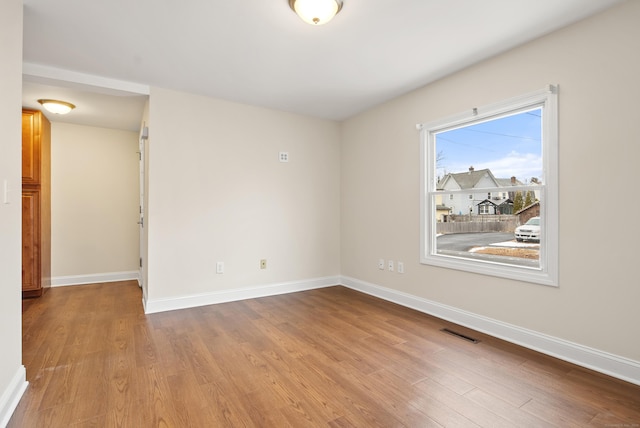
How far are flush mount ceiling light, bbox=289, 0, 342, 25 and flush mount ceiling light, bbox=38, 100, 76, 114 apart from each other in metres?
3.31

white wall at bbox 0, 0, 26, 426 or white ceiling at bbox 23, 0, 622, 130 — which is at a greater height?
white ceiling at bbox 23, 0, 622, 130

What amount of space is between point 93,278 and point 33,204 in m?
1.38

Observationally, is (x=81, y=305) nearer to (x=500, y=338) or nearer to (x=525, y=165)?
(x=500, y=338)

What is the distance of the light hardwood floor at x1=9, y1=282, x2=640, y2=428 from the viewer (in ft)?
5.33

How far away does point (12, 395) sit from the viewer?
1.67 metres

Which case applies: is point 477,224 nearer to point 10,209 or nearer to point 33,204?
point 10,209

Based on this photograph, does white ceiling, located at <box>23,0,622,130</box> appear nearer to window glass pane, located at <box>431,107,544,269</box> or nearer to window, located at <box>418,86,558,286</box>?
window, located at <box>418,86,558,286</box>

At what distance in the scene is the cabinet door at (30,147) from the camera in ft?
12.6

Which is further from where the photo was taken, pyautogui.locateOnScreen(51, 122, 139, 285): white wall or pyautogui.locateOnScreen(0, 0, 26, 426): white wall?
pyautogui.locateOnScreen(51, 122, 139, 285): white wall

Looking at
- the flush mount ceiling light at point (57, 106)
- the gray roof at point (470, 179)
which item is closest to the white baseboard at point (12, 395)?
the flush mount ceiling light at point (57, 106)

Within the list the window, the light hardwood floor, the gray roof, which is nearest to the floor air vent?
the light hardwood floor

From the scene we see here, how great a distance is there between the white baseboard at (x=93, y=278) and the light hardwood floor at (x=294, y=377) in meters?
1.52

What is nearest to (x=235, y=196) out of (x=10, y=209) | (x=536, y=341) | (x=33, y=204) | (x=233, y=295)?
(x=233, y=295)

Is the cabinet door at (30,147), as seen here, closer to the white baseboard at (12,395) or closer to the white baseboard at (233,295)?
the white baseboard at (233,295)
